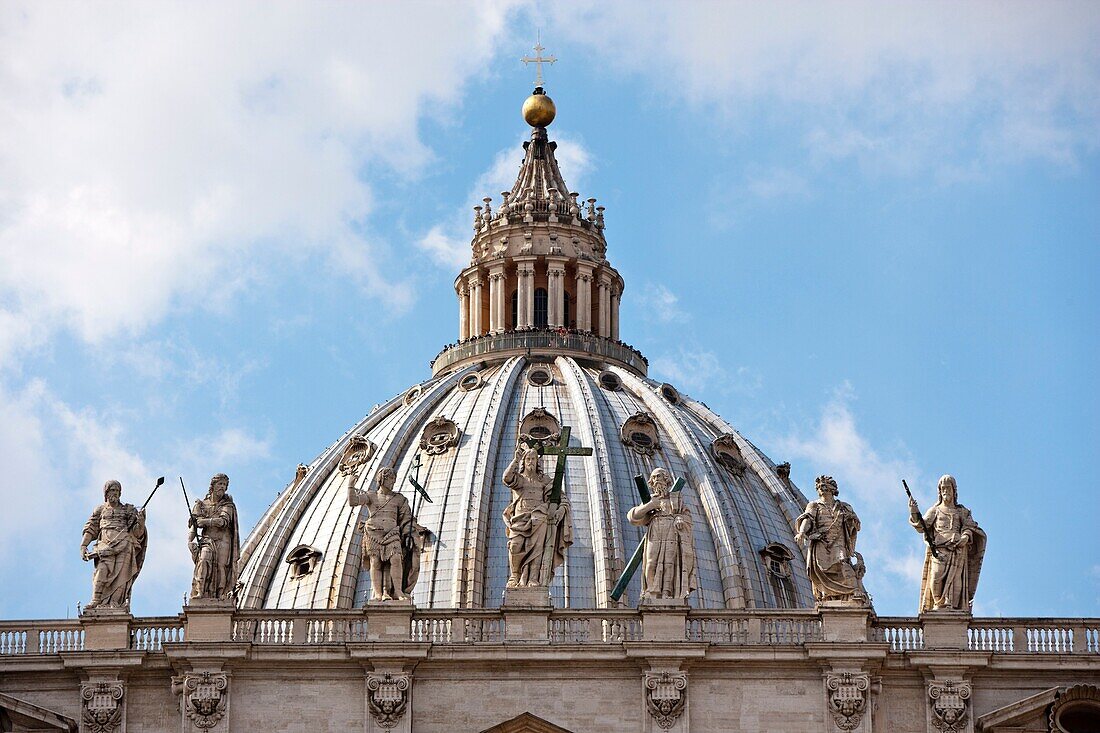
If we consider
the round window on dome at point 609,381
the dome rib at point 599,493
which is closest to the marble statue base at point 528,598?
the dome rib at point 599,493

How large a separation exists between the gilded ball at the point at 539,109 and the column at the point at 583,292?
633 centimetres

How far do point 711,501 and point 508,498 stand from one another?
8.39 meters

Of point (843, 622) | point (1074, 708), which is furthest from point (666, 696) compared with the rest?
point (1074, 708)

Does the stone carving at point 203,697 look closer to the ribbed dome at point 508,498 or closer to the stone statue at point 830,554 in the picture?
the stone statue at point 830,554

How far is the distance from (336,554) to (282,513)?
7601 millimetres

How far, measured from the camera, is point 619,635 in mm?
68812

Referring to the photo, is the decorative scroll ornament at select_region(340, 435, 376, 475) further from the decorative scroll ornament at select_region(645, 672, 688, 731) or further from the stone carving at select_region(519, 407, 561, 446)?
the decorative scroll ornament at select_region(645, 672, 688, 731)

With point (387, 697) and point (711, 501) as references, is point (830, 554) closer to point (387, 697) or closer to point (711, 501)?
point (387, 697)

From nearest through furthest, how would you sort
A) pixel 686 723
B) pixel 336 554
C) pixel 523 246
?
1. pixel 686 723
2. pixel 336 554
3. pixel 523 246

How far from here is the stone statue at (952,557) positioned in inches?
2726

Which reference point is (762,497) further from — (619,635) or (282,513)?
(619,635)

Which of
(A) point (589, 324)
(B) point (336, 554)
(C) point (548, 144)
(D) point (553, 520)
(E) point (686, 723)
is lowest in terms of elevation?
(E) point (686, 723)

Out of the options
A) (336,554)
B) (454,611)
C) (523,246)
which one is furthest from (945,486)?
(523,246)

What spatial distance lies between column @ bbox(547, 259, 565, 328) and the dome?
0.28 ft
